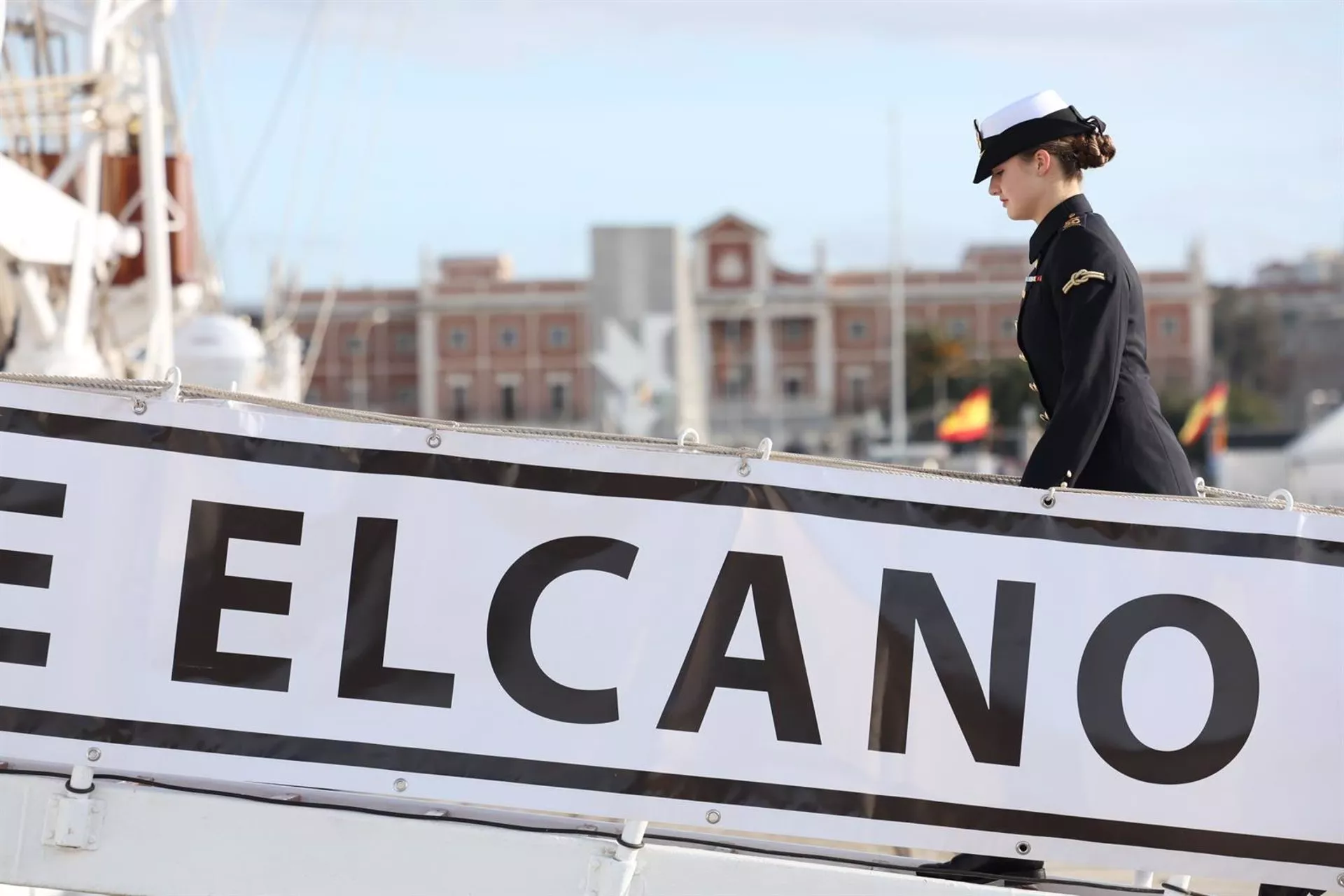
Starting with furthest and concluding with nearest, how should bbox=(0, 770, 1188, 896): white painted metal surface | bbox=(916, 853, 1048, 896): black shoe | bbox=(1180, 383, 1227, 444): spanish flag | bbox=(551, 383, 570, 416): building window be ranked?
bbox=(551, 383, 570, 416): building window
bbox=(1180, 383, 1227, 444): spanish flag
bbox=(916, 853, 1048, 896): black shoe
bbox=(0, 770, 1188, 896): white painted metal surface

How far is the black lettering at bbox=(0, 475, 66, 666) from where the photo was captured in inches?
128

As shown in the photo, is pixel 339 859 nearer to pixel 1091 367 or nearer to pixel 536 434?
pixel 536 434

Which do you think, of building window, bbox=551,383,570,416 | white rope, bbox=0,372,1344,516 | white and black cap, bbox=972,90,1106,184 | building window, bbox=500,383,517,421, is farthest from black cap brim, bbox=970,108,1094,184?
building window, bbox=500,383,517,421

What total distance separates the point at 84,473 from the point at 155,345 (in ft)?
23.4

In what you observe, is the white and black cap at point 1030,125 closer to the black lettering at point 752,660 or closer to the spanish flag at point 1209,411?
the black lettering at point 752,660

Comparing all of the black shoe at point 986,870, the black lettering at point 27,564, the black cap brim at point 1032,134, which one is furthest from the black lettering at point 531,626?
the black cap brim at point 1032,134

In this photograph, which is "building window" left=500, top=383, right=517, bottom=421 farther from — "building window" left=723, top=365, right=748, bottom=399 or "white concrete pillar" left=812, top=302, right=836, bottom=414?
"white concrete pillar" left=812, top=302, right=836, bottom=414

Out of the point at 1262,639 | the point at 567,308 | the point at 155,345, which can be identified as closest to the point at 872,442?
the point at 567,308

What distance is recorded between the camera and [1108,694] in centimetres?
328

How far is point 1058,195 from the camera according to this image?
3652mm

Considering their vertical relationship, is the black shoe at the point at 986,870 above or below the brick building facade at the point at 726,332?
below

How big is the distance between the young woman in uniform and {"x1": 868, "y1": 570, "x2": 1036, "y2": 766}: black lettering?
0.27m

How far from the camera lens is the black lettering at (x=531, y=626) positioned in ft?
10.7

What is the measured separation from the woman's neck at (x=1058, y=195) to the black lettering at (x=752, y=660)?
39.9 inches
